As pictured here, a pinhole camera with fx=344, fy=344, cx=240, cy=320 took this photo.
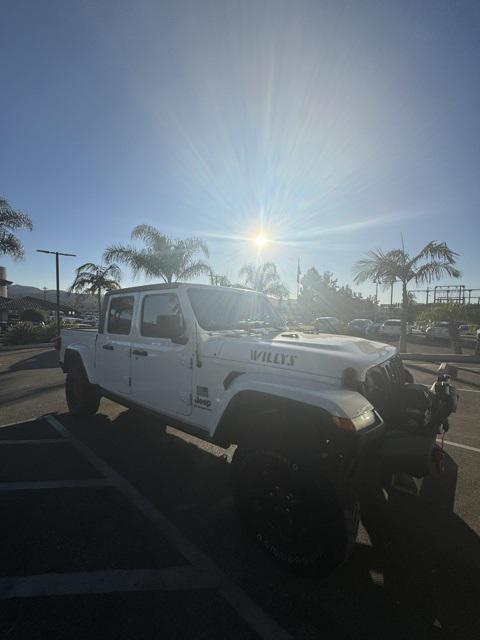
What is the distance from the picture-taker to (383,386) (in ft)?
9.41

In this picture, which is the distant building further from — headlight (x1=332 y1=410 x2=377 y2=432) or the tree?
headlight (x1=332 y1=410 x2=377 y2=432)

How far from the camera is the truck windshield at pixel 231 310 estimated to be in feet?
12.0

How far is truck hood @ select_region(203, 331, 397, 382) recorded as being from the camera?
8.30 feet

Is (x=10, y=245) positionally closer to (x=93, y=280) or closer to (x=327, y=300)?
(x=93, y=280)

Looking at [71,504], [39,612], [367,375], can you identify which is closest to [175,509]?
[71,504]

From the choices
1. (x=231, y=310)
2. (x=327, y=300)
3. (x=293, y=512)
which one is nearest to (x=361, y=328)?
(x=327, y=300)

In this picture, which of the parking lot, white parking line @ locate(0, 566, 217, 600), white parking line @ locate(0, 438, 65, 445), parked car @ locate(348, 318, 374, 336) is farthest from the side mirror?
parked car @ locate(348, 318, 374, 336)

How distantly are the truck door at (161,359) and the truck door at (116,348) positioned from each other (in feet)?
0.70

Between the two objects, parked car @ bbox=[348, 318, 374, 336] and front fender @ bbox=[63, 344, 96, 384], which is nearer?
front fender @ bbox=[63, 344, 96, 384]

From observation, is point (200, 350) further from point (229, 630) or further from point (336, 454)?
point (229, 630)

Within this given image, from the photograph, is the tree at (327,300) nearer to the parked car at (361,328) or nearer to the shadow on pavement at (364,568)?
the parked car at (361,328)

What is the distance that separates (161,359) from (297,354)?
172 cm

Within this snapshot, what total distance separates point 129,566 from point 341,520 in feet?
4.91

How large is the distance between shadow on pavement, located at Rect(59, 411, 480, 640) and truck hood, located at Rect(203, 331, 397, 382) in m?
1.35
